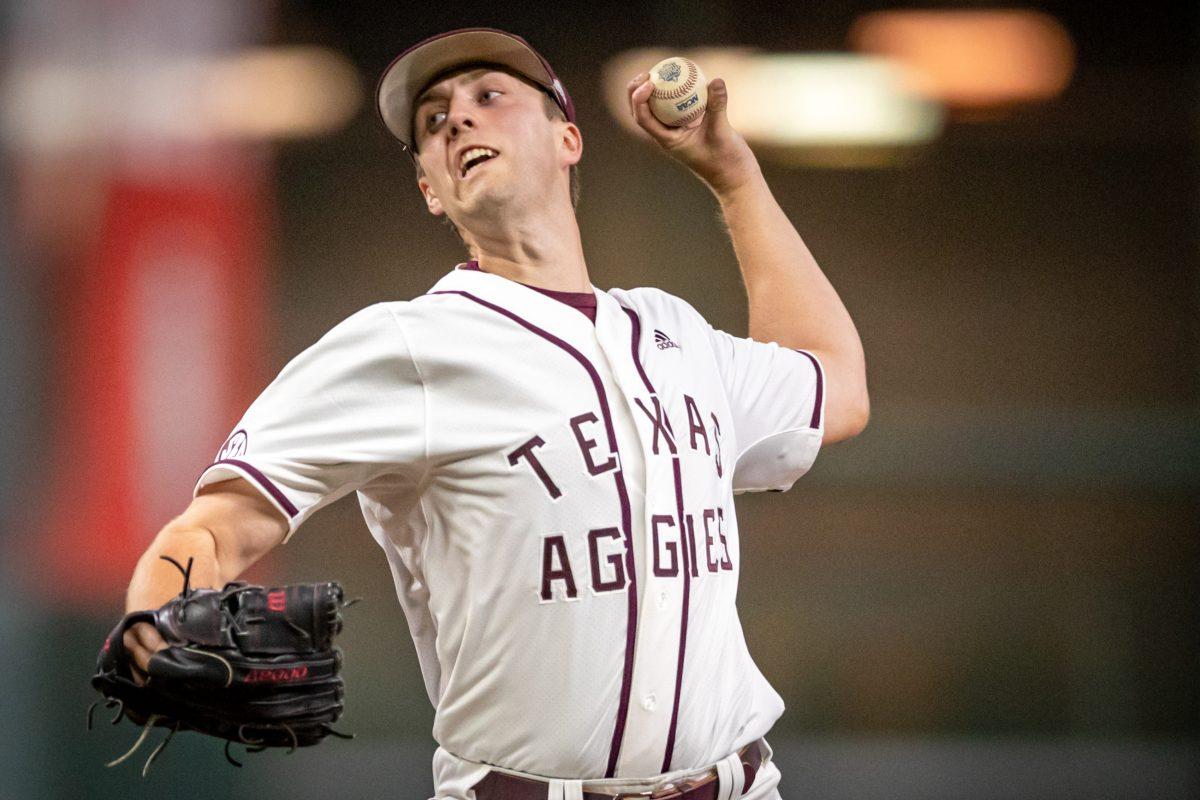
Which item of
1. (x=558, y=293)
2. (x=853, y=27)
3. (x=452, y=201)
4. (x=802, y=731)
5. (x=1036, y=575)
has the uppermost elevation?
(x=853, y=27)

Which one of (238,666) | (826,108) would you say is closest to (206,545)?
(238,666)

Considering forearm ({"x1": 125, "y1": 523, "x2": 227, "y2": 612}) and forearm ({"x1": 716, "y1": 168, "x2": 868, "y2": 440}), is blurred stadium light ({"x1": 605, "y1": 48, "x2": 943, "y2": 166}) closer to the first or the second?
forearm ({"x1": 716, "y1": 168, "x2": 868, "y2": 440})

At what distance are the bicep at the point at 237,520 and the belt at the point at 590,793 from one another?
363mm

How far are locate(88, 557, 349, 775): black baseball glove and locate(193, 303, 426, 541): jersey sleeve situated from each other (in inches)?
6.7

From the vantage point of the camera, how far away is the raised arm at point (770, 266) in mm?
1866

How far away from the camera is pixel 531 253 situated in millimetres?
1760

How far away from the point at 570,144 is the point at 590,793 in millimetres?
936

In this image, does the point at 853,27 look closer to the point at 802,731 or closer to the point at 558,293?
the point at 802,731

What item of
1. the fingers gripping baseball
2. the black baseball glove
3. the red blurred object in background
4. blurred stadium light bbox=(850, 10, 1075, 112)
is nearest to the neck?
the fingers gripping baseball

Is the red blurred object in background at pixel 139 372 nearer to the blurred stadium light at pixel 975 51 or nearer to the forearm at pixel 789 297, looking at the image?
the blurred stadium light at pixel 975 51

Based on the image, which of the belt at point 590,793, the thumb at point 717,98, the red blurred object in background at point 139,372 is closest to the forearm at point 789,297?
the thumb at point 717,98

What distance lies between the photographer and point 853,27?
4.79 m

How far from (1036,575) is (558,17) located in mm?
2578

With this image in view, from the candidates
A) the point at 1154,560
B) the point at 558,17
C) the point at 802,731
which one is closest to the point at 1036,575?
the point at 1154,560
